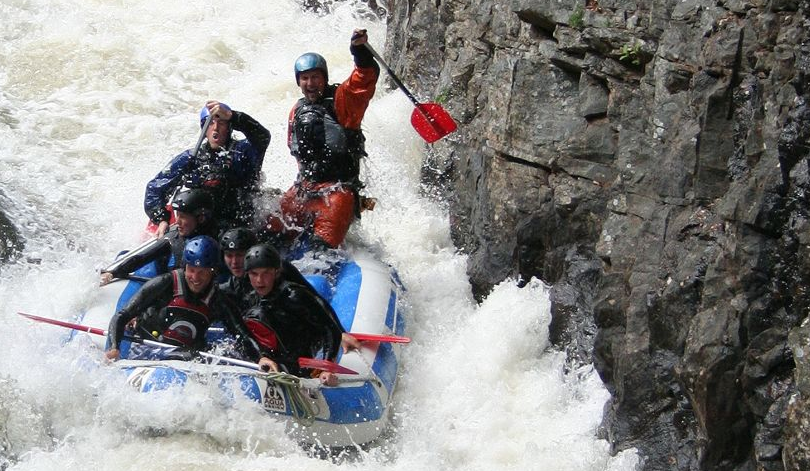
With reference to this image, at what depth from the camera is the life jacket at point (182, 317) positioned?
20.0 feet

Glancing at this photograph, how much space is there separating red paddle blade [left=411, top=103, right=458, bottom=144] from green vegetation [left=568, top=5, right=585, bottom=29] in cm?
146

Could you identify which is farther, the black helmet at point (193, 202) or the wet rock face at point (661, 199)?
the black helmet at point (193, 202)

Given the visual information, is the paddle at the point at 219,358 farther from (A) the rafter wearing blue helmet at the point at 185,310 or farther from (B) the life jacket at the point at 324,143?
(B) the life jacket at the point at 324,143

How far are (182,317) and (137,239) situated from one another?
7.25 ft

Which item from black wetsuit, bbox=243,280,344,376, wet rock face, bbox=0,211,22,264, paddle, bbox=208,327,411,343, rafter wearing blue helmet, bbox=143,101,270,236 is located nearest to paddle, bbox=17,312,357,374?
black wetsuit, bbox=243,280,344,376

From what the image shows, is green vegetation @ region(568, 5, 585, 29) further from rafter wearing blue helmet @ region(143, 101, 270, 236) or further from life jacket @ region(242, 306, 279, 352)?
life jacket @ region(242, 306, 279, 352)

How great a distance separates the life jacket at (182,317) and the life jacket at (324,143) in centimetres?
171

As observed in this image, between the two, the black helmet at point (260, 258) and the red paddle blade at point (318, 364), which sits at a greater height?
the black helmet at point (260, 258)

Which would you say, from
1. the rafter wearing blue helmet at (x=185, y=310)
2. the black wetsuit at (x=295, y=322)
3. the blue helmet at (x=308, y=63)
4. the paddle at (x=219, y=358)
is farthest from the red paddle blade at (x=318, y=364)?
the blue helmet at (x=308, y=63)

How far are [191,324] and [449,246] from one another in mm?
3011

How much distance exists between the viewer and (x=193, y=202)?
667 cm

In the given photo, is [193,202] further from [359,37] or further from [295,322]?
A: [359,37]

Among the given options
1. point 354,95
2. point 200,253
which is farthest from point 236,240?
point 354,95

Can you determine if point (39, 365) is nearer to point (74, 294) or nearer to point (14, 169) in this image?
point (74, 294)
